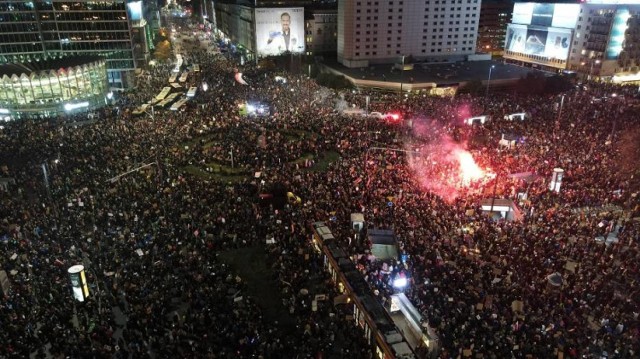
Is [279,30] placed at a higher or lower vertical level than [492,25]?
higher

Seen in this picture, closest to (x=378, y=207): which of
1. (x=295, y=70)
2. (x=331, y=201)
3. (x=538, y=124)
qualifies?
(x=331, y=201)

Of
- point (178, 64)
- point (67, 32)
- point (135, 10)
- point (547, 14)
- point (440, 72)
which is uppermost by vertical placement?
point (135, 10)

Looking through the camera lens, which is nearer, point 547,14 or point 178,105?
point 178,105

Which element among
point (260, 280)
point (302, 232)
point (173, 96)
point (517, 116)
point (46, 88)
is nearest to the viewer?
point (260, 280)

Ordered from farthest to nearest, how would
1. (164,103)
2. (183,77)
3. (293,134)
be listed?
(183,77) → (164,103) → (293,134)

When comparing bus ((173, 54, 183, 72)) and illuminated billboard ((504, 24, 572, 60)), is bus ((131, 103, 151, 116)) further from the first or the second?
illuminated billboard ((504, 24, 572, 60))

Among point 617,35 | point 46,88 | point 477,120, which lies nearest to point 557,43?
point 617,35

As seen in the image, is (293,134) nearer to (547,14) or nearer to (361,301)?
(361,301)

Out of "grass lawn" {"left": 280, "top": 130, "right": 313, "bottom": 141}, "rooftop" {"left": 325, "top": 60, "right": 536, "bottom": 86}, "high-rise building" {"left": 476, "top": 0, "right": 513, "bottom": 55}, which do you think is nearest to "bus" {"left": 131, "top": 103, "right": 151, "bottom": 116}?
"grass lawn" {"left": 280, "top": 130, "right": 313, "bottom": 141}
